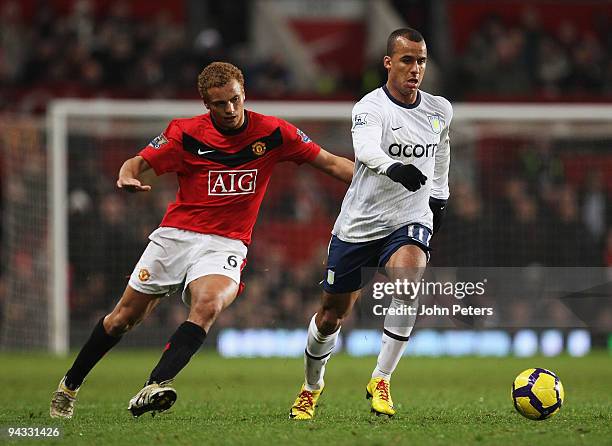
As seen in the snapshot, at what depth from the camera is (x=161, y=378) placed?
278 inches

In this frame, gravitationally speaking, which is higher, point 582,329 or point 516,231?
point 516,231

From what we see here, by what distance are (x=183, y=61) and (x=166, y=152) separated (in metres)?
12.6

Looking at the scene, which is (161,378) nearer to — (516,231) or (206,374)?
(206,374)

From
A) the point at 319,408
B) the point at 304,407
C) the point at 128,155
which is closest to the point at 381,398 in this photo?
the point at 304,407

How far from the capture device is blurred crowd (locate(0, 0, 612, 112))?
19.8m

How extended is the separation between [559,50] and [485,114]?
633 centimetres

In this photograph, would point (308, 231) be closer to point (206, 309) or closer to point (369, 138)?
point (369, 138)

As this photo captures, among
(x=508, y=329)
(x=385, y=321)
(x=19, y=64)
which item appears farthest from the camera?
(x=19, y=64)

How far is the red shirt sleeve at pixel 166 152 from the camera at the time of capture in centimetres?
791

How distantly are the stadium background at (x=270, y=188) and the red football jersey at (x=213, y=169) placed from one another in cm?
796

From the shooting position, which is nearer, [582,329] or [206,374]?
[206,374]

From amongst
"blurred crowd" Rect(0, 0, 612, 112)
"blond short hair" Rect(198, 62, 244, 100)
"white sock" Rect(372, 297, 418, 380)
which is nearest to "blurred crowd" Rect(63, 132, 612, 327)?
"blurred crowd" Rect(0, 0, 612, 112)

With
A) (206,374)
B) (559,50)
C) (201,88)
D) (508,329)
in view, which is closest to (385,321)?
(201,88)

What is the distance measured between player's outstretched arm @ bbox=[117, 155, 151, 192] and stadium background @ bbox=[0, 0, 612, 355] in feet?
26.6
